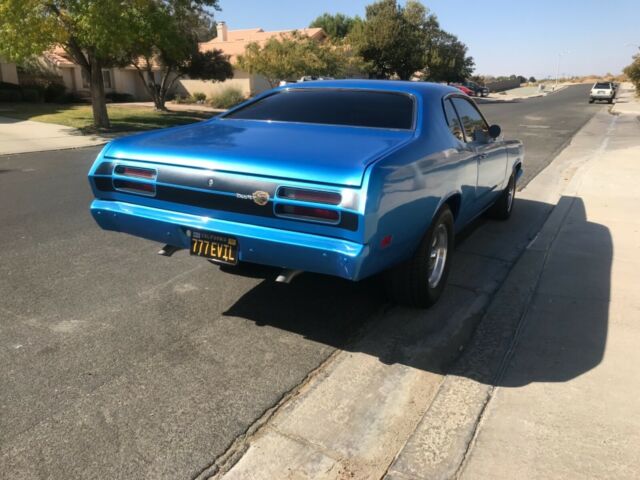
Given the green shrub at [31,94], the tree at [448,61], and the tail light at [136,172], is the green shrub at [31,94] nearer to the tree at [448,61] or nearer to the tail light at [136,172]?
the tail light at [136,172]

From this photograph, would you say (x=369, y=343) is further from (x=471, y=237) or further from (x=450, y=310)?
(x=471, y=237)

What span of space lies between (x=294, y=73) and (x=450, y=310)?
31481 mm

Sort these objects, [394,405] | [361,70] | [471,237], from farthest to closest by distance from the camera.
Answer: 1. [361,70]
2. [471,237]
3. [394,405]

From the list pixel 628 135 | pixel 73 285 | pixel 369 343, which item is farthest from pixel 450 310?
pixel 628 135

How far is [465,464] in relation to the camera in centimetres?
255

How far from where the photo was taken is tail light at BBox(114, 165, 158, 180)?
3518mm

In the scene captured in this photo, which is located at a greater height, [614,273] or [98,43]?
[98,43]

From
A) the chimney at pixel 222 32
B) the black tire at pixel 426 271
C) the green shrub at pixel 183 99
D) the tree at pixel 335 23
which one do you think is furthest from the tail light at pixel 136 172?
the tree at pixel 335 23

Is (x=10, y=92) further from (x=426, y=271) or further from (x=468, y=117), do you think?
(x=426, y=271)

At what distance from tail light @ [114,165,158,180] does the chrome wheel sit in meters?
2.05

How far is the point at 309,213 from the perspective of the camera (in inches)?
120

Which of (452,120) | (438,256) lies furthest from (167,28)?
(438,256)

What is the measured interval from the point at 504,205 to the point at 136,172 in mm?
4703

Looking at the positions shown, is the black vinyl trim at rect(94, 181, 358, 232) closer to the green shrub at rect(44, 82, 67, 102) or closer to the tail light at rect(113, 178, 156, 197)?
the tail light at rect(113, 178, 156, 197)
